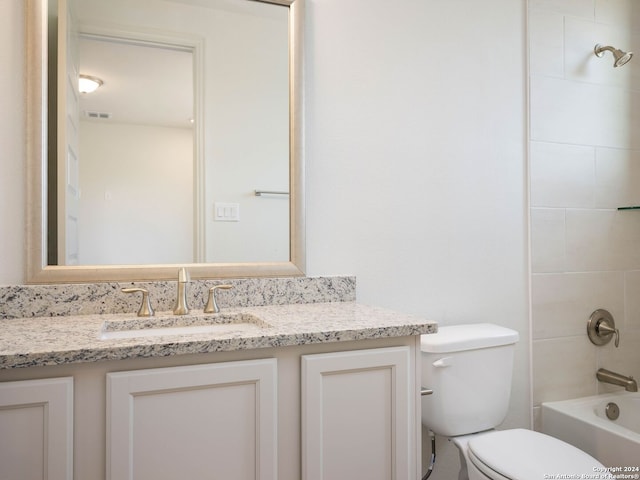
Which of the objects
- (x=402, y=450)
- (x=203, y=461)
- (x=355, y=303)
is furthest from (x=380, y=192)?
(x=203, y=461)

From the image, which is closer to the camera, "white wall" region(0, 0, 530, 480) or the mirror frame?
the mirror frame

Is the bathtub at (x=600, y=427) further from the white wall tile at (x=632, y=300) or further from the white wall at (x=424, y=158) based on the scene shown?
the white wall tile at (x=632, y=300)

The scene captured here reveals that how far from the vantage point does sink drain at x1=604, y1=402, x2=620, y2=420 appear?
1904mm

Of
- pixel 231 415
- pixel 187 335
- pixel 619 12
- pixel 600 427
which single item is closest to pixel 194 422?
pixel 231 415

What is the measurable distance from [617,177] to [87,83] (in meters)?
2.15

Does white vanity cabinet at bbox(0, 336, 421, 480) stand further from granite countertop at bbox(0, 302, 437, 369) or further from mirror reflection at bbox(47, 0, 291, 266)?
mirror reflection at bbox(47, 0, 291, 266)

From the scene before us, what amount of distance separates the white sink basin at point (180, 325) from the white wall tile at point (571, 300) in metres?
1.24

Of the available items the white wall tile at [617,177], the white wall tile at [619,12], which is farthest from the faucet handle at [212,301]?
the white wall tile at [619,12]

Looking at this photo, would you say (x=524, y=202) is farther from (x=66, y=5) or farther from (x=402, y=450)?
(x=66, y=5)

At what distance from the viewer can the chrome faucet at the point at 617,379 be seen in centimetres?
186

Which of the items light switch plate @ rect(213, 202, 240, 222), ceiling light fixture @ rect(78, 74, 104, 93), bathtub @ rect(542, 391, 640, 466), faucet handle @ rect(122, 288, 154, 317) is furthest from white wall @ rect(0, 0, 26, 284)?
bathtub @ rect(542, 391, 640, 466)

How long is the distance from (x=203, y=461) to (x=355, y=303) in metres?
0.72

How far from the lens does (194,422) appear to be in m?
0.97

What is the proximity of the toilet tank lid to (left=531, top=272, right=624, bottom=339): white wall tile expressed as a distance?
1.20 ft
